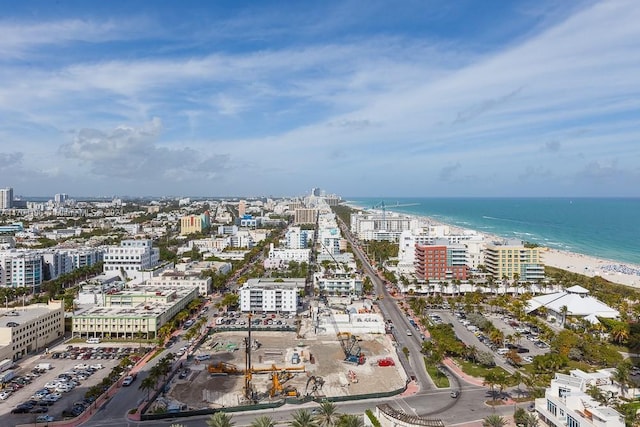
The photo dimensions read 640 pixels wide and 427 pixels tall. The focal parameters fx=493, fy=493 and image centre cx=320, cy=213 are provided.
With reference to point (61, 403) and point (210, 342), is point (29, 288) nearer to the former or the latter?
point (210, 342)

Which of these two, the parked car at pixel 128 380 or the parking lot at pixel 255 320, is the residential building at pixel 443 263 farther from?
the parked car at pixel 128 380

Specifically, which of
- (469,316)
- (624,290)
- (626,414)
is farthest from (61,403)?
(624,290)

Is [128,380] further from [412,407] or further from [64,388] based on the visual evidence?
[412,407]

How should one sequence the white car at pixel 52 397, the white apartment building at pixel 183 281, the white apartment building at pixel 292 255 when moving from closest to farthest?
the white car at pixel 52 397
the white apartment building at pixel 183 281
the white apartment building at pixel 292 255

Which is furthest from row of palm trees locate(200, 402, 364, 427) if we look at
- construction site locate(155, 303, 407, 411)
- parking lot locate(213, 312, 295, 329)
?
parking lot locate(213, 312, 295, 329)

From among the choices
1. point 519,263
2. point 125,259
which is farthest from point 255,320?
point 519,263

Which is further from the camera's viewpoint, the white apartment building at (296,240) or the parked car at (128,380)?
the white apartment building at (296,240)

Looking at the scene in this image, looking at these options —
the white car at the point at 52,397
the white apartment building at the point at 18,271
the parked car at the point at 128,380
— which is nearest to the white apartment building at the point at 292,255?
the white apartment building at the point at 18,271

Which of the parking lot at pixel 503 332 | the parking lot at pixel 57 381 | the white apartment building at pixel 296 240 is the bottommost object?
the parking lot at pixel 503 332
